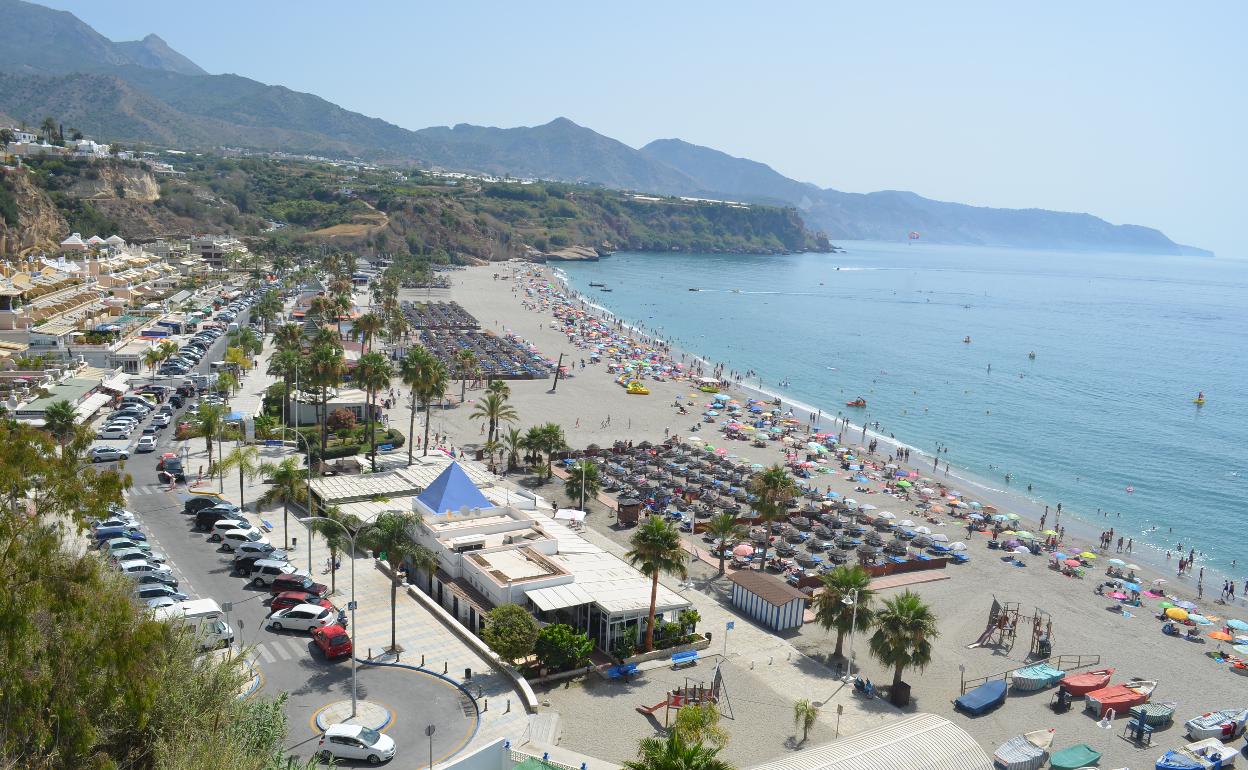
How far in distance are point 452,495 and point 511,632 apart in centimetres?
1005

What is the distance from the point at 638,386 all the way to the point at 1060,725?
169 feet

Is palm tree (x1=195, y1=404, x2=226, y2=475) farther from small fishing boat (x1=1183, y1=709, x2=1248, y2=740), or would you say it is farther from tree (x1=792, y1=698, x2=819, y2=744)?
small fishing boat (x1=1183, y1=709, x2=1248, y2=740)

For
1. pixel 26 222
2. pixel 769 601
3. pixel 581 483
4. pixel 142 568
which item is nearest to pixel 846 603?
pixel 769 601

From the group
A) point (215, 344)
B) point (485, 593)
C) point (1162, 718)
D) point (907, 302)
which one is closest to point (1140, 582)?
point (1162, 718)

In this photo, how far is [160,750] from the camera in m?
15.0

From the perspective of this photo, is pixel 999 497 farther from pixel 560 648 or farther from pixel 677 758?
pixel 677 758

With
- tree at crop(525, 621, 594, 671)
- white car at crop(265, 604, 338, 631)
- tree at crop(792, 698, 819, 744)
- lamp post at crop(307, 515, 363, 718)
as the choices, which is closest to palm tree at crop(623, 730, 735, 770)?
lamp post at crop(307, 515, 363, 718)

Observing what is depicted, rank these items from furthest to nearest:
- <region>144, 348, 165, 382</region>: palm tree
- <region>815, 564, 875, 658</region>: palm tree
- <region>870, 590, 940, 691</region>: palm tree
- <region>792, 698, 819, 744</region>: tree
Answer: <region>144, 348, 165, 382</region>: palm tree → <region>815, 564, 875, 658</region>: palm tree → <region>870, 590, 940, 691</region>: palm tree → <region>792, 698, 819, 744</region>: tree

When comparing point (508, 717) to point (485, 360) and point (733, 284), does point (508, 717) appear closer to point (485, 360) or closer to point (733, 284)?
point (485, 360)

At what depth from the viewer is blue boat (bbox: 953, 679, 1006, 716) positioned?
27.6 metres

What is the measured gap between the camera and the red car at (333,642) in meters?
25.4

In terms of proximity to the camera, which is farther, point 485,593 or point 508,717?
point 485,593

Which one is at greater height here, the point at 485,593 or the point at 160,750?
the point at 160,750

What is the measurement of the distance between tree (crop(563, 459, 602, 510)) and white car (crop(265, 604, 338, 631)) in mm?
17700
